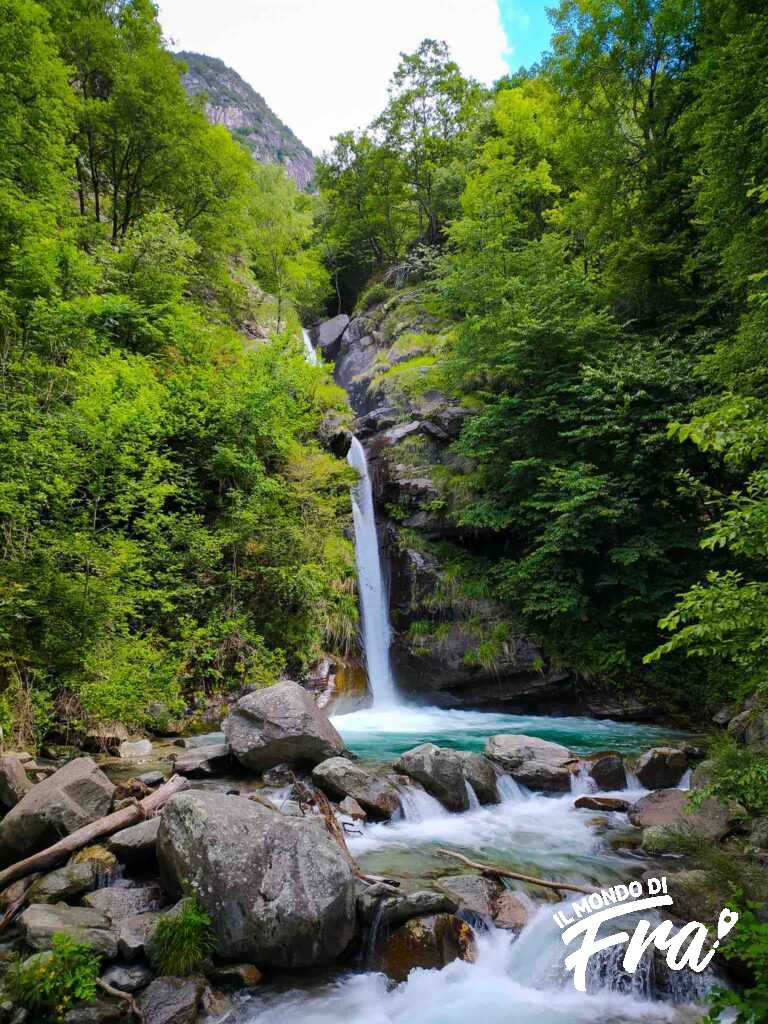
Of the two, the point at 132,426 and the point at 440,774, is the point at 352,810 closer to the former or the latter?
the point at 440,774

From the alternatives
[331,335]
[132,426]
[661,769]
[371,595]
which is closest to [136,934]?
[661,769]

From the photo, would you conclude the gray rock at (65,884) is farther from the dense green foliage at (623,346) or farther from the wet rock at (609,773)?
the dense green foliage at (623,346)

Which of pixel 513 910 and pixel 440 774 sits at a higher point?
pixel 440 774

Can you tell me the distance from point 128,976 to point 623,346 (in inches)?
540

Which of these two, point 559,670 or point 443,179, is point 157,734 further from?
point 443,179

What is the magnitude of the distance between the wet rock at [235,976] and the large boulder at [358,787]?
252cm

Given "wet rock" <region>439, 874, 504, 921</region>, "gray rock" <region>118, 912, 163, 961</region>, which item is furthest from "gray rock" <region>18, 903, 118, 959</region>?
"wet rock" <region>439, 874, 504, 921</region>

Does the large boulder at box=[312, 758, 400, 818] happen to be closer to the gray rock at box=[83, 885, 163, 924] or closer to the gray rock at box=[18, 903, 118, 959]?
the gray rock at box=[83, 885, 163, 924]

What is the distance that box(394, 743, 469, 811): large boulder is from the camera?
22.1 feet

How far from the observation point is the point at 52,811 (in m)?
4.88

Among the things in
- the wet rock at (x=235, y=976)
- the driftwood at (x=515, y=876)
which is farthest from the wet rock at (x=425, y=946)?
the wet rock at (x=235, y=976)

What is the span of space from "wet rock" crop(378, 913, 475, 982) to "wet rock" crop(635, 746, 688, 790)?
172 inches

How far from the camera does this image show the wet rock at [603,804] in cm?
688

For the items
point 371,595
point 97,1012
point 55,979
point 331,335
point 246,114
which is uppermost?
point 246,114
